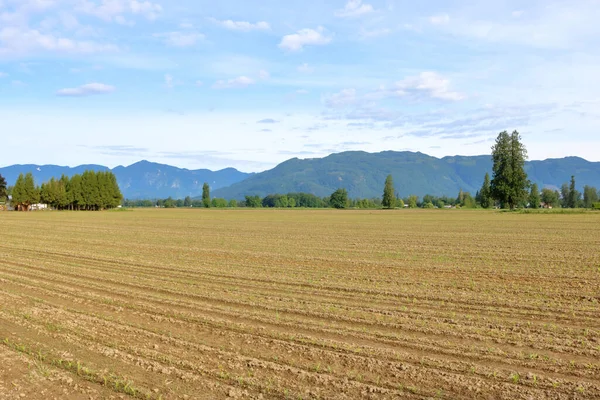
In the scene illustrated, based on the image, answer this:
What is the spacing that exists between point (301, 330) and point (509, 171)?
91982mm

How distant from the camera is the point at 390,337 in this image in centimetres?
1024

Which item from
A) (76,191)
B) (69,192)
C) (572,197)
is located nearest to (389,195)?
(572,197)

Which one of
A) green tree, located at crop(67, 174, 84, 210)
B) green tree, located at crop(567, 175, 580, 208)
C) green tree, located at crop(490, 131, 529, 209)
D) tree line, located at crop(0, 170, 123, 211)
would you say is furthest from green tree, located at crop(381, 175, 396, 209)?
green tree, located at crop(67, 174, 84, 210)

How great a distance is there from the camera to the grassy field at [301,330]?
7.85 m

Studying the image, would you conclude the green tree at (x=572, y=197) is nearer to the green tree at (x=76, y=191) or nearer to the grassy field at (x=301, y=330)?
the green tree at (x=76, y=191)

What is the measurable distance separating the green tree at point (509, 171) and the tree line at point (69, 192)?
92.5m

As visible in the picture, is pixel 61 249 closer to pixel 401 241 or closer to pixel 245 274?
pixel 245 274

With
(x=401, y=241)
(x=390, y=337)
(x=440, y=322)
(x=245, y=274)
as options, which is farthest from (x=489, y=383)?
(x=401, y=241)

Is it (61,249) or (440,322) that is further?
(61,249)

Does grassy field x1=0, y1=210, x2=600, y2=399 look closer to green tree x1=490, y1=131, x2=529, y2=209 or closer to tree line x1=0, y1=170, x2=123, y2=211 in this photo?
green tree x1=490, y1=131, x2=529, y2=209

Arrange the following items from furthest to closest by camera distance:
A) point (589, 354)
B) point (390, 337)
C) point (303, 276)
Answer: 1. point (303, 276)
2. point (390, 337)
3. point (589, 354)

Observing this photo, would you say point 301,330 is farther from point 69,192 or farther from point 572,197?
point 572,197

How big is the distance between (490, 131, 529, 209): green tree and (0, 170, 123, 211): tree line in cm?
9248

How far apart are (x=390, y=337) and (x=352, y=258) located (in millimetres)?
13334
